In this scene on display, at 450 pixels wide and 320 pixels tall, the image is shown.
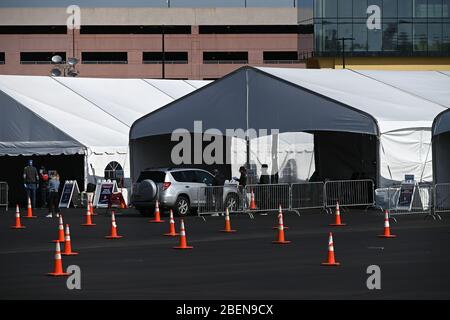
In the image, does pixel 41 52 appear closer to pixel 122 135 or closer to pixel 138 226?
pixel 122 135

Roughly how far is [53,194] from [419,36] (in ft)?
140

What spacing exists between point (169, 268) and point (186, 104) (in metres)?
22.2

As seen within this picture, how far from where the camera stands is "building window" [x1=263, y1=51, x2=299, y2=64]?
9912 centimetres

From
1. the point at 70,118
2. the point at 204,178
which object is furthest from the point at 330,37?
the point at 204,178

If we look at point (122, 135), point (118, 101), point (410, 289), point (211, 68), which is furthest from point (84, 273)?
point (211, 68)

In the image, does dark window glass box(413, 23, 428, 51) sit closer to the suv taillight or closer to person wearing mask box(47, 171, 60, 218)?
the suv taillight

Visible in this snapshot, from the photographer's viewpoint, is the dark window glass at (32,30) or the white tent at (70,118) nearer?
the white tent at (70,118)

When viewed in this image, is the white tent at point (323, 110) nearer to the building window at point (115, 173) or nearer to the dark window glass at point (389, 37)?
the building window at point (115, 173)

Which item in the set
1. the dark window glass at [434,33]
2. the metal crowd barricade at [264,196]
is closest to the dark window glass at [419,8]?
the dark window glass at [434,33]

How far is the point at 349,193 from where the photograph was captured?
123 ft

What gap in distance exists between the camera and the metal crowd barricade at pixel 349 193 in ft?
121

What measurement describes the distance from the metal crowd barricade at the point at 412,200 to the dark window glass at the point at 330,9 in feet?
124

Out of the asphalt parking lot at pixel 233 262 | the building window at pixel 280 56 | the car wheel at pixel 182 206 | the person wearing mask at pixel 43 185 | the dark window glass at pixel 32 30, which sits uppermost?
the dark window glass at pixel 32 30

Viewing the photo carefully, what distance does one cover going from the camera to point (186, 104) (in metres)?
41.1
